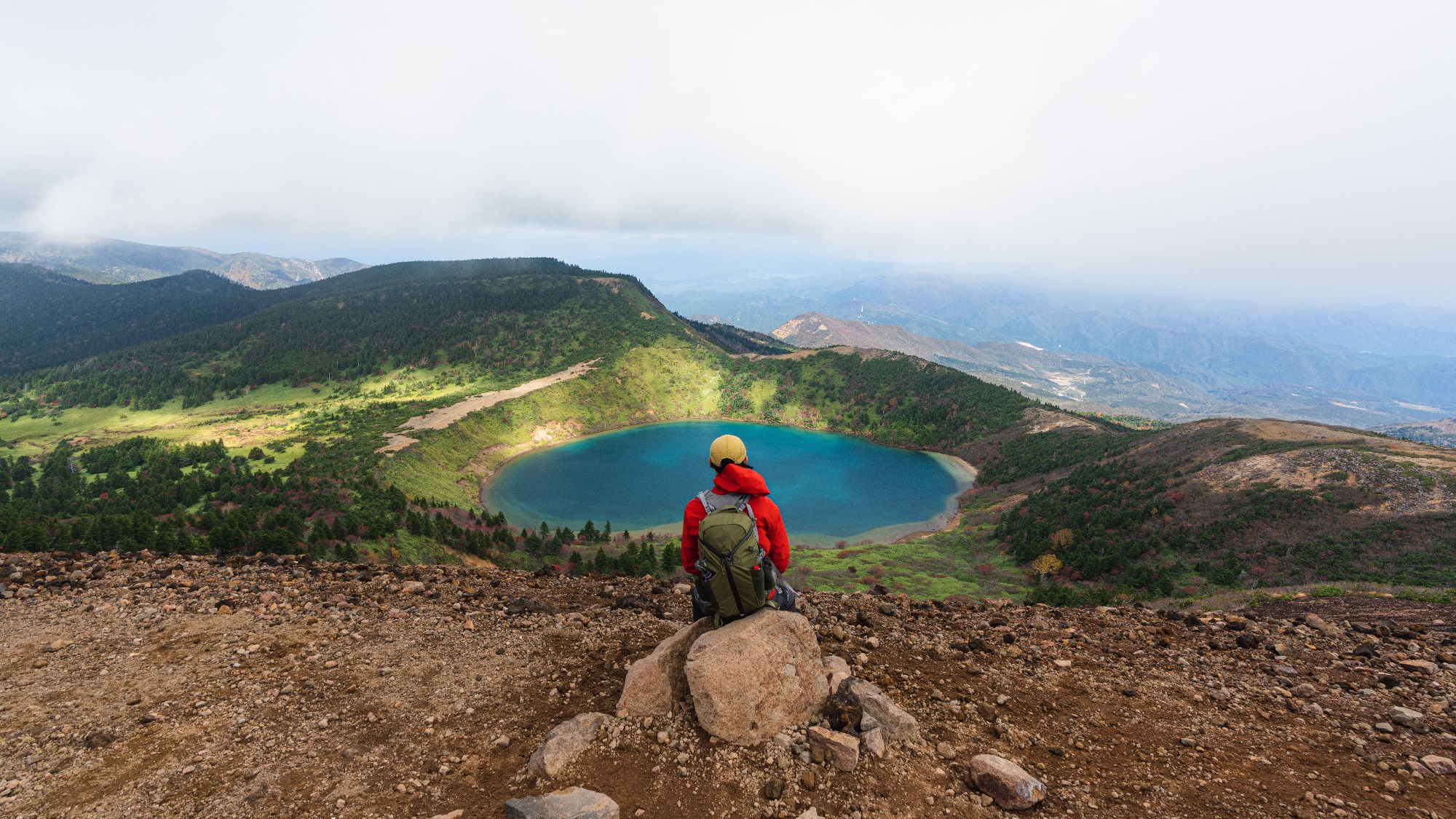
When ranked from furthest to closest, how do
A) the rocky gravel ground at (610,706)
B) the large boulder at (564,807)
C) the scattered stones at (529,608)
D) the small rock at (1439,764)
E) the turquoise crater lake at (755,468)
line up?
the turquoise crater lake at (755,468)
the scattered stones at (529,608)
the small rock at (1439,764)
the rocky gravel ground at (610,706)
the large boulder at (564,807)

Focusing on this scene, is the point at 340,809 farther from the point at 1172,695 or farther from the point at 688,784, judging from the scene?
the point at 1172,695

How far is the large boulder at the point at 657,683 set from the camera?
24.0ft

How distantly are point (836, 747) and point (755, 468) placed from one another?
5264 centimetres

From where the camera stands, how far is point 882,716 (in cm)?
696

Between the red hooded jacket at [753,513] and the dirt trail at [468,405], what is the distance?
8756cm

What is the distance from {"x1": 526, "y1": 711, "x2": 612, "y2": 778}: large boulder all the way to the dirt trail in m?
87.1

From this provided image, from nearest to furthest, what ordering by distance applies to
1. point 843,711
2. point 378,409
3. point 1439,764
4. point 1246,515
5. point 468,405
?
point 1439,764
point 843,711
point 1246,515
point 468,405
point 378,409

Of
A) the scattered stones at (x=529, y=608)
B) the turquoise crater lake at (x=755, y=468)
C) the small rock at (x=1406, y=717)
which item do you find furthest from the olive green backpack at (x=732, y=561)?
the turquoise crater lake at (x=755, y=468)

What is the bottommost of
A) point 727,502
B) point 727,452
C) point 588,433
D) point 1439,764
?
point 588,433

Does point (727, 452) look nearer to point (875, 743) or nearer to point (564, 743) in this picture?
point (875, 743)

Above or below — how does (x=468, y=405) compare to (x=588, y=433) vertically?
above

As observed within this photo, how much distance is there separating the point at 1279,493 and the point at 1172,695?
5848cm

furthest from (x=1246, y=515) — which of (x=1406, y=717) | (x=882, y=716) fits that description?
(x=882, y=716)

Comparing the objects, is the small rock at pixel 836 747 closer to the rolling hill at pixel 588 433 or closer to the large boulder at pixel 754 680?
the large boulder at pixel 754 680
